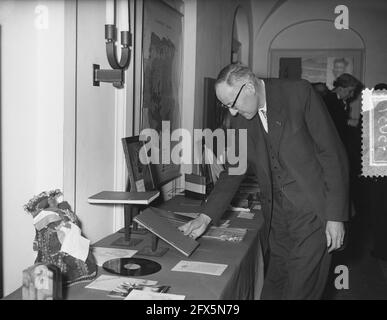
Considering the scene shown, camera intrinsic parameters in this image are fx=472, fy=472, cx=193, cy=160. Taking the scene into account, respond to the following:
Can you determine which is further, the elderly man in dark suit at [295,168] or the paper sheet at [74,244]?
the elderly man in dark suit at [295,168]

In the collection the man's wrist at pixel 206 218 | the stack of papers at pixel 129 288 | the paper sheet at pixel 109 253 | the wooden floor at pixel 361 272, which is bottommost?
the wooden floor at pixel 361 272

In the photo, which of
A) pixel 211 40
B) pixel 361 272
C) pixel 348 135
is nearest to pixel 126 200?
pixel 211 40

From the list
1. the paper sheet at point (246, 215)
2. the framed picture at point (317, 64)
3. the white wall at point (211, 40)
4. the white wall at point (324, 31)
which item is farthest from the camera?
the framed picture at point (317, 64)

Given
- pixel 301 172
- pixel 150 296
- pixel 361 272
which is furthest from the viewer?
pixel 361 272

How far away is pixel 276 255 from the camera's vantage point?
2.40 m

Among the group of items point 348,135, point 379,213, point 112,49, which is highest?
point 112,49

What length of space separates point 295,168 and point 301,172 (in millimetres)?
32

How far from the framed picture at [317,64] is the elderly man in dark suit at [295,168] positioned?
6.02 metres

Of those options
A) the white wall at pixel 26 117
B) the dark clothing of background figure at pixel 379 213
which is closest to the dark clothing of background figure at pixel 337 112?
the dark clothing of background figure at pixel 379 213

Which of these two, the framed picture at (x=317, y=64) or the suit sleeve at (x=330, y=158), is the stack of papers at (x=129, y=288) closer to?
the suit sleeve at (x=330, y=158)

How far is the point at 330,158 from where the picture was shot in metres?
2.10

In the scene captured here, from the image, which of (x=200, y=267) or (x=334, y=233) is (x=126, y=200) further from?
(x=334, y=233)

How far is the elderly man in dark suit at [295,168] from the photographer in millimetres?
2098
